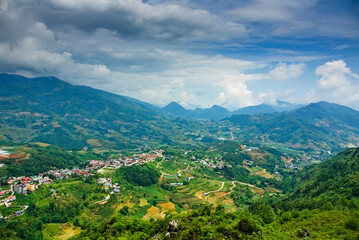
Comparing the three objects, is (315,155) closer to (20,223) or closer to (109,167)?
(109,167)

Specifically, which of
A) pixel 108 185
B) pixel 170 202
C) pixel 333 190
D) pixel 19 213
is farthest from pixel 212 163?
pixel 19 213

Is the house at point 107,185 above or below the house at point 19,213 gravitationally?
below

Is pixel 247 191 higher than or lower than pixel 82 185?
lower

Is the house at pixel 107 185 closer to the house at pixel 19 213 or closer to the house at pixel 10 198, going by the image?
the house at pixel 19 213

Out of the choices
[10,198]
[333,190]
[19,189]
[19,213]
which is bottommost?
[19,213]

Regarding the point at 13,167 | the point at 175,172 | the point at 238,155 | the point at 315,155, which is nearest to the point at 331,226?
the point at 175,172

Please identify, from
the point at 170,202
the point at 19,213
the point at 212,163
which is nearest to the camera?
the point at 19,213

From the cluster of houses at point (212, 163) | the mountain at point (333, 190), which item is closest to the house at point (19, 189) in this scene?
the mountain at point (333, 190)

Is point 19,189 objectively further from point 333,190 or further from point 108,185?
point 333,190

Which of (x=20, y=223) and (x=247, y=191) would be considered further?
(x=247, y=191)

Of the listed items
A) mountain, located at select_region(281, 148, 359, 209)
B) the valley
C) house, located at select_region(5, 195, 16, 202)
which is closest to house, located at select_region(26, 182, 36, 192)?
the valley

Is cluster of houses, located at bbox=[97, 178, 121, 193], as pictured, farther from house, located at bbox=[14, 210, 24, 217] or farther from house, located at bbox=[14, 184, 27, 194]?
house, located at bbox=[14, 210, 24, 217]
